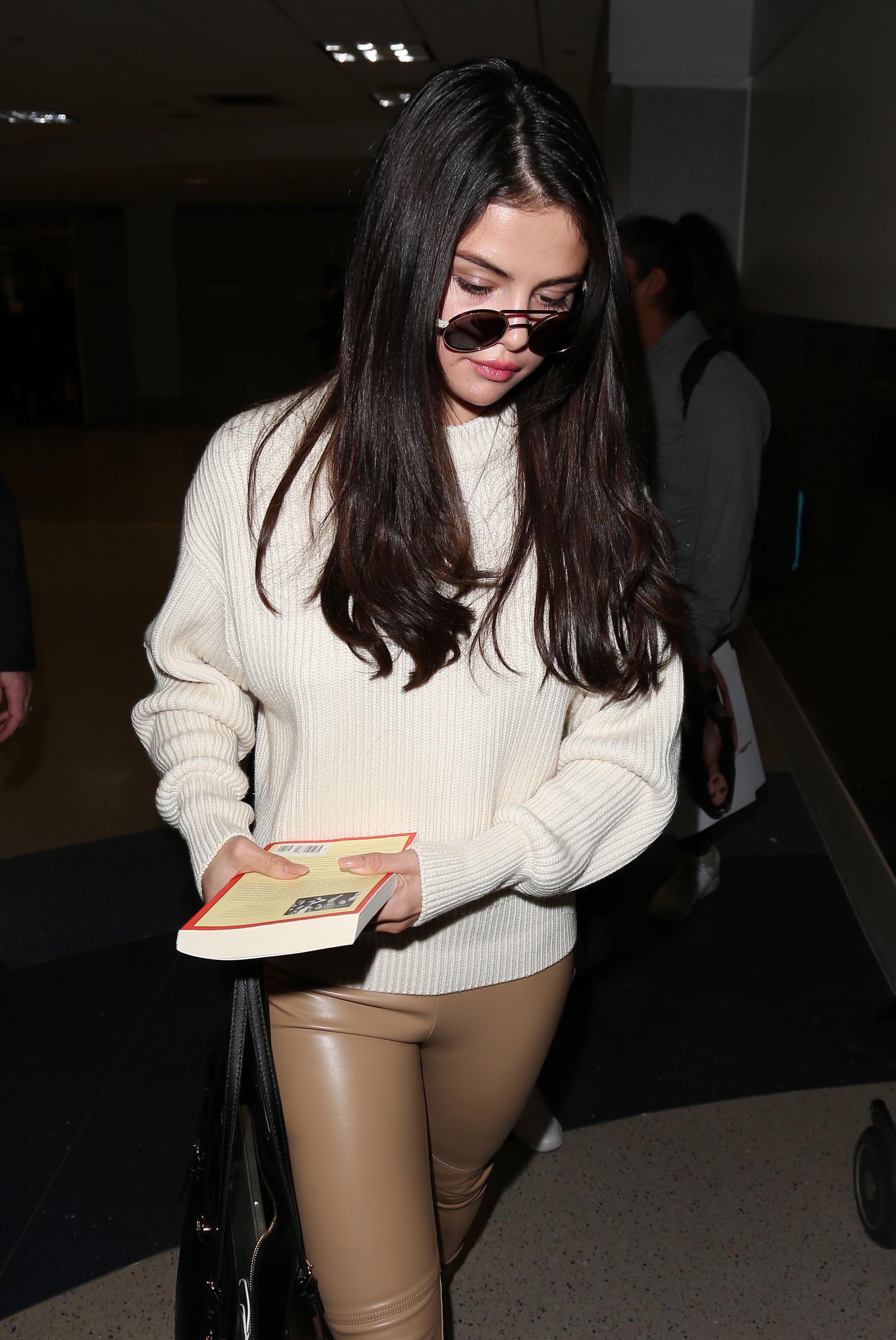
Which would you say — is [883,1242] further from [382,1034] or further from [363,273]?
[363,273]

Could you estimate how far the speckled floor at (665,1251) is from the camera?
75.2 inches

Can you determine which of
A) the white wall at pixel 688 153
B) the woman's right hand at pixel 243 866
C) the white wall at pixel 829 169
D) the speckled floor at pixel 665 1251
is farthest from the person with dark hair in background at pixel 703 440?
the white wall at pixel 688 153

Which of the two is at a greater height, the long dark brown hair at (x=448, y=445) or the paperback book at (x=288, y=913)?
the long dark brown hair at (x=448, y=445)

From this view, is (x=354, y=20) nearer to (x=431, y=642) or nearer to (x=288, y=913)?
(x=431, y=642)

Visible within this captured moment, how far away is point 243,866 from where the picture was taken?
1.25 meters

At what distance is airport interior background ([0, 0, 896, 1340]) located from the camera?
205cm

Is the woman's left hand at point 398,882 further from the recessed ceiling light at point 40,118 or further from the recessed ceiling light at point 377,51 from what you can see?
the recessed ceiling light at point 40,118

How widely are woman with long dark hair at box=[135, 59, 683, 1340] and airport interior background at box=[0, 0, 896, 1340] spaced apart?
0.74 feet

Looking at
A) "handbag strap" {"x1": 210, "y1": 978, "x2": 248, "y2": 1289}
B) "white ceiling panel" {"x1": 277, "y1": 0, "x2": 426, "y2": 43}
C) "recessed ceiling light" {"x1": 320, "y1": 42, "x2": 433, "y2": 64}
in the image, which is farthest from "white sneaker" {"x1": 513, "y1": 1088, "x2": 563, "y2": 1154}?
"recessed ceiling light" {"x1": 320, "y1": 42, "x2": 433, "y2": 64}

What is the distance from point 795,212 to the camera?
5.23 m

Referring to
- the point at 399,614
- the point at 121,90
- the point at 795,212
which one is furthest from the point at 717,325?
the point at 121,90

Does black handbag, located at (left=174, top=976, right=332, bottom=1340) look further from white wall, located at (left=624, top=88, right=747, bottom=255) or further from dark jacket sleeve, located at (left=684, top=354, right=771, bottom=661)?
white wall, located at (left=624, top=88, right=747, bottom=255)

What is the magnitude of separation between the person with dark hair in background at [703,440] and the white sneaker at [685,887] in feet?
1.85

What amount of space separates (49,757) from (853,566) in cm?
319
